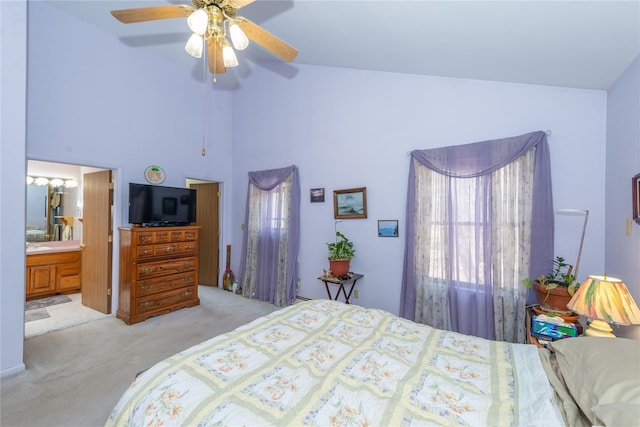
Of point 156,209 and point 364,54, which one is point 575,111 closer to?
point 364,54

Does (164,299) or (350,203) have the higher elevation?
(350,203)

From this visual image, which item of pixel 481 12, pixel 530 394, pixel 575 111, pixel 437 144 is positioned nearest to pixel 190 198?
pixel 437 144

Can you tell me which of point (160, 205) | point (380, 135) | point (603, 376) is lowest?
point (603, 376)

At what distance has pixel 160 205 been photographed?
144 inches

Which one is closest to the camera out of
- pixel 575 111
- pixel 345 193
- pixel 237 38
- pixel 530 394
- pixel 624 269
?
pixel 530 394

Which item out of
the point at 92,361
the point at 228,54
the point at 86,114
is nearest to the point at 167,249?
the point at 92,361

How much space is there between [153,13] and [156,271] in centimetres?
289

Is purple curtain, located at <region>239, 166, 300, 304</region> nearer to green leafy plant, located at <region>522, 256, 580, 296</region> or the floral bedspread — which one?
the floral bedspread

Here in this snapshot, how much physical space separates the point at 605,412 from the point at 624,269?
1647 millimetres

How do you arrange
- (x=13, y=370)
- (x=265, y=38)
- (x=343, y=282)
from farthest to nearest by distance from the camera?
(x=343, y=282)
(x=13, y=370)
(x=265, y=38)

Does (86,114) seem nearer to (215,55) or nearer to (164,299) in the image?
(215,55)

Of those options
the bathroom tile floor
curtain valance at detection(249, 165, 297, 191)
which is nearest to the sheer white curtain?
curtain valance at detection(249, 165, 297, 191)

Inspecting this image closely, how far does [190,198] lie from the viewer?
403 centimetres

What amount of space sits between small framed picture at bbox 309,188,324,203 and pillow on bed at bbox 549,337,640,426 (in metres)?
2.93
